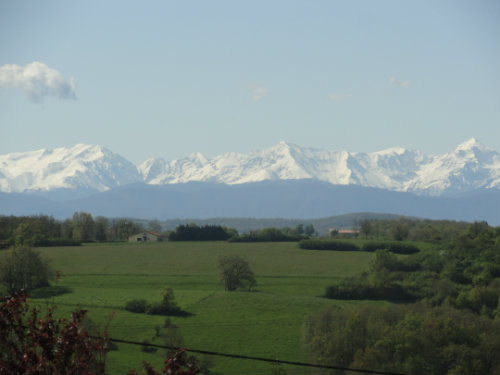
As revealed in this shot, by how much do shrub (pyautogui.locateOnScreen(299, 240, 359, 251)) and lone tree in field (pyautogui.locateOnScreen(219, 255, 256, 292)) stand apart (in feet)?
129

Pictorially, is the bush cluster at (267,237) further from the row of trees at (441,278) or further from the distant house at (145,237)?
the row of trees at (441,278)

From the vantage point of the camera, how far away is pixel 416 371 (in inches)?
2459

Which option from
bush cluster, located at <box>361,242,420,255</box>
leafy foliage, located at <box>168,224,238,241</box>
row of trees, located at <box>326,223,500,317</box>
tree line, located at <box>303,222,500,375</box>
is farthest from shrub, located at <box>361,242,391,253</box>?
leafy foliage, located at <box>168,224,238,241</box>

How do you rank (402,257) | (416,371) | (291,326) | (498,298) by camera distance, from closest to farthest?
(416,371) < (291,326) < (498,298) < (402,257)

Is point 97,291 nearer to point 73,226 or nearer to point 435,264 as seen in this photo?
point 435,264

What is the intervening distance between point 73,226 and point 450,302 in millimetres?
111877

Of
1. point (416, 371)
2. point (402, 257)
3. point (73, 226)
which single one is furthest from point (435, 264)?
point (73, 226)

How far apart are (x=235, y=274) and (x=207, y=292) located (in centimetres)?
833

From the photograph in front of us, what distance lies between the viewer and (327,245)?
143750 millimetres

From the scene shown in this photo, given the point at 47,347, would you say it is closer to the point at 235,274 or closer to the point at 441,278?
the point at 235,274

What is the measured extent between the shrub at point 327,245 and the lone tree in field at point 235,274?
39.2 meters

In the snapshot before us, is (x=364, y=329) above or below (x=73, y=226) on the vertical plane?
below

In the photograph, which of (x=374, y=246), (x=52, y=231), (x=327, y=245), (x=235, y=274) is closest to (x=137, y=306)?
(x=235, y=274)

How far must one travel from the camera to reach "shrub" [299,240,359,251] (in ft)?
466
